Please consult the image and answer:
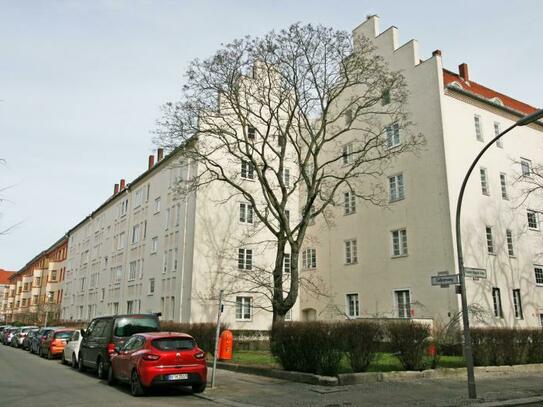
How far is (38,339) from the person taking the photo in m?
28.8

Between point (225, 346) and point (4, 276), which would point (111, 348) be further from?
point (4, 276)

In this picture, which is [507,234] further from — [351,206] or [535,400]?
[535,400]

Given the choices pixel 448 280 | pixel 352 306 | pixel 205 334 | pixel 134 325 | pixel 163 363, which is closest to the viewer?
pixel 163 363

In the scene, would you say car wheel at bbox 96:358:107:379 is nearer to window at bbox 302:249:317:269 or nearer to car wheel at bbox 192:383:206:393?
car wheel at bbox 192:383:206:393

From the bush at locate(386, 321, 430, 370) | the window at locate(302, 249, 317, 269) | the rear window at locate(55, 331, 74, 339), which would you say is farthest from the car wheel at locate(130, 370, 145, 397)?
the window at locate(302, 249, 317, 269)

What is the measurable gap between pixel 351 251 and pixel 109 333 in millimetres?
19265

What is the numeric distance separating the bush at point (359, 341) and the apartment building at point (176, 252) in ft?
46.0

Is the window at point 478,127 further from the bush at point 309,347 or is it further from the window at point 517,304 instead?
the bush at point 309,347

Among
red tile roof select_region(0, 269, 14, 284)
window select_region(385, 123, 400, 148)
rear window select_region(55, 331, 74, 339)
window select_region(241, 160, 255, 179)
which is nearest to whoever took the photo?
rear window select_region(55, 331, 74, 339)

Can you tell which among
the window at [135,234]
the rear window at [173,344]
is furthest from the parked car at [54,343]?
the window at [135,234]

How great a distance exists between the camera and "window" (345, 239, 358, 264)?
3180 centimetres

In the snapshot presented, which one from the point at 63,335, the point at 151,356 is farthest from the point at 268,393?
the point at 63,335

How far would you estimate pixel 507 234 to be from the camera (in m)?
28.9

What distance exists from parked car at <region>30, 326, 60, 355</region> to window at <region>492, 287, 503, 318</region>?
24308 millimetres
